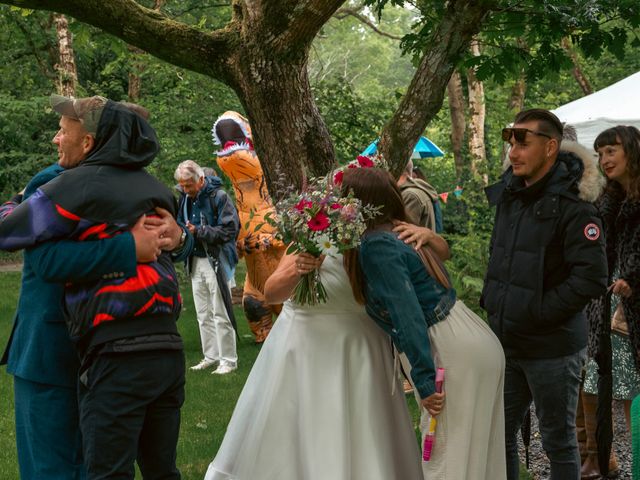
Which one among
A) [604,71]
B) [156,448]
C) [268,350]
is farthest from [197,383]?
[604,71]

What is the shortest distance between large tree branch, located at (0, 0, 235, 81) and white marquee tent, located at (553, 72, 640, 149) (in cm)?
571

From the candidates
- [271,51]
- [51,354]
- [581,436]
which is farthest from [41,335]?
[581,436]

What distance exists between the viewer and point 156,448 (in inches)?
153

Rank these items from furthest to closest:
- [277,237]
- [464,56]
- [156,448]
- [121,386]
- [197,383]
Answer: [197,383] → [464,56] → [277,237] → [156,448] → [121,386]

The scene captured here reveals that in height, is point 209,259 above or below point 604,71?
below

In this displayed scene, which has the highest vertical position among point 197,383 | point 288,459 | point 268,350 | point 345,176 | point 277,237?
point 345,176

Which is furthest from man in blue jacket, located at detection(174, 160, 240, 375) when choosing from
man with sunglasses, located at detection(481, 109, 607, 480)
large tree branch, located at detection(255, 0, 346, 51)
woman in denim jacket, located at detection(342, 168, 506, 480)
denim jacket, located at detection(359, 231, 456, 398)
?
denim jacket, located at detection(359, 231, 456, 398)

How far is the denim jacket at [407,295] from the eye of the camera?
12.5ft

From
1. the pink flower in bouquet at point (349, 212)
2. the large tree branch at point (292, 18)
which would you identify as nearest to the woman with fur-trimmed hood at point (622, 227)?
the large tree branch at point (292, 18)

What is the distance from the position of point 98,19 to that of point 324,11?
122cm

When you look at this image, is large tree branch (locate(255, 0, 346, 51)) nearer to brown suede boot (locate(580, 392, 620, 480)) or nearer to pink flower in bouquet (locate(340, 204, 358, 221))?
pink flower in bouquet (locate(340, 204, 358, 221))

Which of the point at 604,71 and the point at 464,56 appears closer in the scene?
the point at 464,56

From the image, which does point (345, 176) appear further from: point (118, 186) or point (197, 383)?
point (197, 383)

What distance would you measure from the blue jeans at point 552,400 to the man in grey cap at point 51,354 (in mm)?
1889
